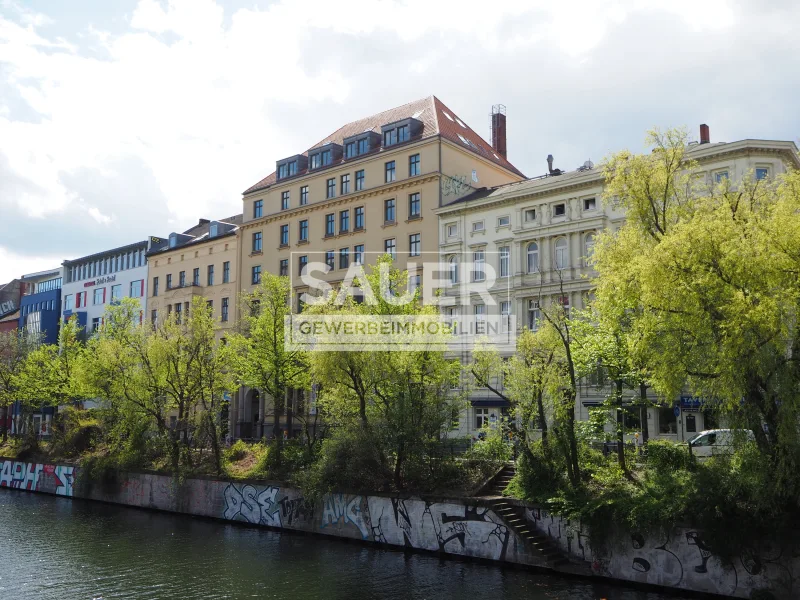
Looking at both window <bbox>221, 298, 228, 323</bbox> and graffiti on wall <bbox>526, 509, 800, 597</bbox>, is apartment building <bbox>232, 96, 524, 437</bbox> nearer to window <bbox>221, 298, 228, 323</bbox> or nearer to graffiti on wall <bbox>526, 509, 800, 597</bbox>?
window <bbox>221, 298, 228, 323</bbox>

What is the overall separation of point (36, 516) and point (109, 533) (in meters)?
7.48

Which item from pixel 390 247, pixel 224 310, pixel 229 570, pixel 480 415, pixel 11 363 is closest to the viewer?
pixel 229 570

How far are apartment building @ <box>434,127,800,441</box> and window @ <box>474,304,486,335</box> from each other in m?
0.08

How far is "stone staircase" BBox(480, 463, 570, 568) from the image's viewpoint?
83.8ft

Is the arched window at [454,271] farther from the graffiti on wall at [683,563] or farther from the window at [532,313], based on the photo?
the graffiti on wall at [683,563]

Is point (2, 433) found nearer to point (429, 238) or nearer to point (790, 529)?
point (429, 238)

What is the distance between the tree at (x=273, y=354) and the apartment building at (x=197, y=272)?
838 inches

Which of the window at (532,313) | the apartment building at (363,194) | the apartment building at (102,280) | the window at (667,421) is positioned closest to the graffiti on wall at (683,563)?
the window at (667,421)

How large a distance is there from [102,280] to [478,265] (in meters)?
47.0

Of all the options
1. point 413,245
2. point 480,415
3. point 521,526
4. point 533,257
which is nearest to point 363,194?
point 413,245

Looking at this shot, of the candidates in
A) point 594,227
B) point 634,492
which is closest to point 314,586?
point 634,492

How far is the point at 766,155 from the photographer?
124ft

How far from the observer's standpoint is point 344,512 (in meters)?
32.1

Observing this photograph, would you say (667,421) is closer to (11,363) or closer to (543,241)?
(543,241)
